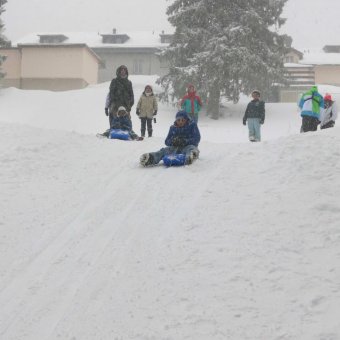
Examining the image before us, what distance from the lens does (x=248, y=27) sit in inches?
992

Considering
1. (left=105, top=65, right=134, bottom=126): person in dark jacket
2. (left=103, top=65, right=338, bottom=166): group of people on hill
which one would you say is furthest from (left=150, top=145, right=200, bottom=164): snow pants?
(left=105, top=65, right=134, bottom=126): person in dark jacket

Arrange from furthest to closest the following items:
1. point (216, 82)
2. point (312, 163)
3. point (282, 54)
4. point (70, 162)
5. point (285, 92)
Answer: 1. point (285, 92)
2. point (282, 54)
3. point (216, 82)
4. point (70, 162)
5. point (312, 163)

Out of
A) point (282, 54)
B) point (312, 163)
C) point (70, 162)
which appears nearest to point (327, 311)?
point (312, 163)

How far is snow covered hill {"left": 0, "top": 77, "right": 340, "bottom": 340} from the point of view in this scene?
391 centimetres

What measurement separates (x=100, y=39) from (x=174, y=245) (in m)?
52.6

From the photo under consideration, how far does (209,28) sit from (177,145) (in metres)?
18.0

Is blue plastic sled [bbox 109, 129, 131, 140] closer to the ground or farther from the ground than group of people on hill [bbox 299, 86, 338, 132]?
closer to the ground

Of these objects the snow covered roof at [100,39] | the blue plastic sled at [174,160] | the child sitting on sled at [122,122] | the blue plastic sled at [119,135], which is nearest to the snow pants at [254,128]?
the child sitting on sled at [122,122]

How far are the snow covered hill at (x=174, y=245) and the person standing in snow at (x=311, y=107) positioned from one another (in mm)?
3339

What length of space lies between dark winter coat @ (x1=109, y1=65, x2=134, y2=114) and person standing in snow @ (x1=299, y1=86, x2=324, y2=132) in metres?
4.29

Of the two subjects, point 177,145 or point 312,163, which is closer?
point 312,163

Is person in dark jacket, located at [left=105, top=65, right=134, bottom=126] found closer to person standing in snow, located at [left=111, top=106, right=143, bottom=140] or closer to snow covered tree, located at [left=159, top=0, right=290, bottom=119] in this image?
person standing in snow, located at [left=111, top=106, right=143, bottom=140]

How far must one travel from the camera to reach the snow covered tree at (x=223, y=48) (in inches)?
963

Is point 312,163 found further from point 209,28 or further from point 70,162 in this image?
point 209,28
